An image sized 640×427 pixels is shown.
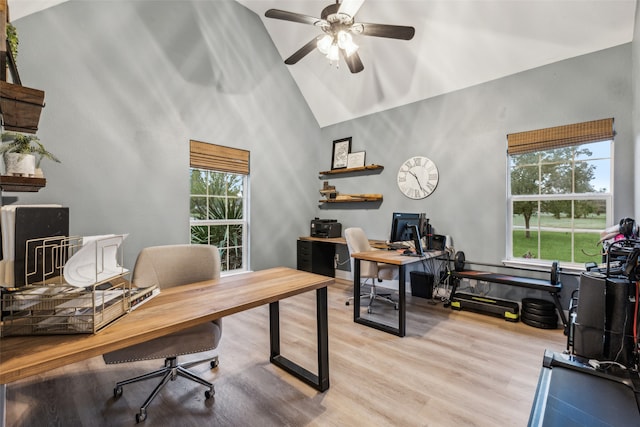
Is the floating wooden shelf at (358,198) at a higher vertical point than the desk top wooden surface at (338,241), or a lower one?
higher

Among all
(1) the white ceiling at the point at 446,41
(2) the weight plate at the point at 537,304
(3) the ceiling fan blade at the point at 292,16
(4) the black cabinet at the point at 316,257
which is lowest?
(2) the weight plate at the point at 537,304

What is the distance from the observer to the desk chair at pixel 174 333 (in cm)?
153

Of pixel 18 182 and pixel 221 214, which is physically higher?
pixel 18 182

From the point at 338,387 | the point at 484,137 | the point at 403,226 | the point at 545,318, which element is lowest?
the point at 338,387

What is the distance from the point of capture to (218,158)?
4047 mm

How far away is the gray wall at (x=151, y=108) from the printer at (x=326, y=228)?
1.69ft

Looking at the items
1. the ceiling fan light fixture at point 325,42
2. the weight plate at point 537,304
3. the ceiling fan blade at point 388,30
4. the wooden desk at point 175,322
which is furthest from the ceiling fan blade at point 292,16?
the weight plate at point 537,304

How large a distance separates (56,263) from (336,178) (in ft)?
14.4

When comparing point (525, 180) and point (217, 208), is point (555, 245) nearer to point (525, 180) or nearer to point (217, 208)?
point (525, 180)

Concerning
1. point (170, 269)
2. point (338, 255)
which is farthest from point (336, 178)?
point (170, 269)

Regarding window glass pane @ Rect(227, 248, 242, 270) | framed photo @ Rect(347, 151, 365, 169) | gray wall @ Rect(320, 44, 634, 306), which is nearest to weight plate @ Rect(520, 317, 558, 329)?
gray wall @ Rect(320, 44, 634, 306)

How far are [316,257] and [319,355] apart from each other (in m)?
3.01

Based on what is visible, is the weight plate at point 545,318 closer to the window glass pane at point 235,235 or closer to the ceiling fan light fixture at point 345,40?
the ceiling fan light fixture at point 345,40

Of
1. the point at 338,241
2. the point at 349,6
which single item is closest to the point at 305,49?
the point at 349,6
